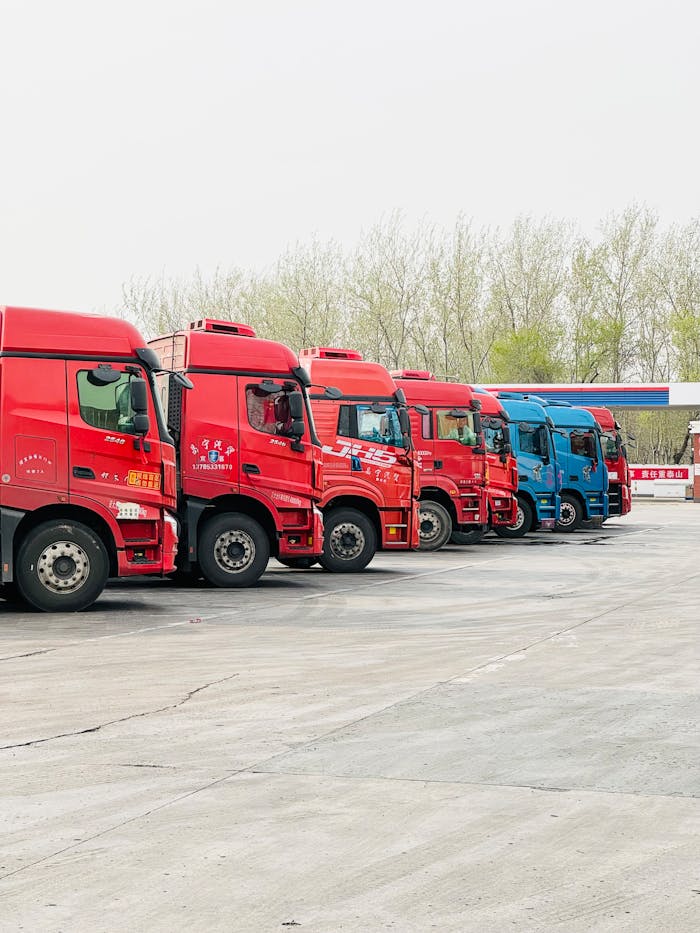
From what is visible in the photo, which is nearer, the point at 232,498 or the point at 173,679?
the point at 173,679

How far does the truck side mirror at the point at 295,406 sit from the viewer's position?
1667cm

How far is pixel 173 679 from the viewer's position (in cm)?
917

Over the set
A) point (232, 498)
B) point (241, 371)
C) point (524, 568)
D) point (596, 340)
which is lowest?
point (524, 568)

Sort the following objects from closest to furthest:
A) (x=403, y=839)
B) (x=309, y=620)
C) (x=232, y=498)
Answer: (x=403, y=839), (x=309, y=620), (x=232, y=498)

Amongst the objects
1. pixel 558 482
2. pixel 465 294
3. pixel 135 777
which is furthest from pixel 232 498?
pixel 465 294

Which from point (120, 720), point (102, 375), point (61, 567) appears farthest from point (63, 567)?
point (120, 720)

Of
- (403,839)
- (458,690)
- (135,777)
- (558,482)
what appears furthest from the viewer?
(558,482)

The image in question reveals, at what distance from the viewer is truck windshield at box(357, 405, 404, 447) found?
67.3 ft

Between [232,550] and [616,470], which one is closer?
[232,550]

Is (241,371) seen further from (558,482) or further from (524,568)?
(558,482)

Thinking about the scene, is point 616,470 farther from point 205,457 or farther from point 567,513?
point 205,457

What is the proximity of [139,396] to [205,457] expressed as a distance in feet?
8.80

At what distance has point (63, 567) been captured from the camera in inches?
533

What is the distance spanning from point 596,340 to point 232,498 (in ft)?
190
